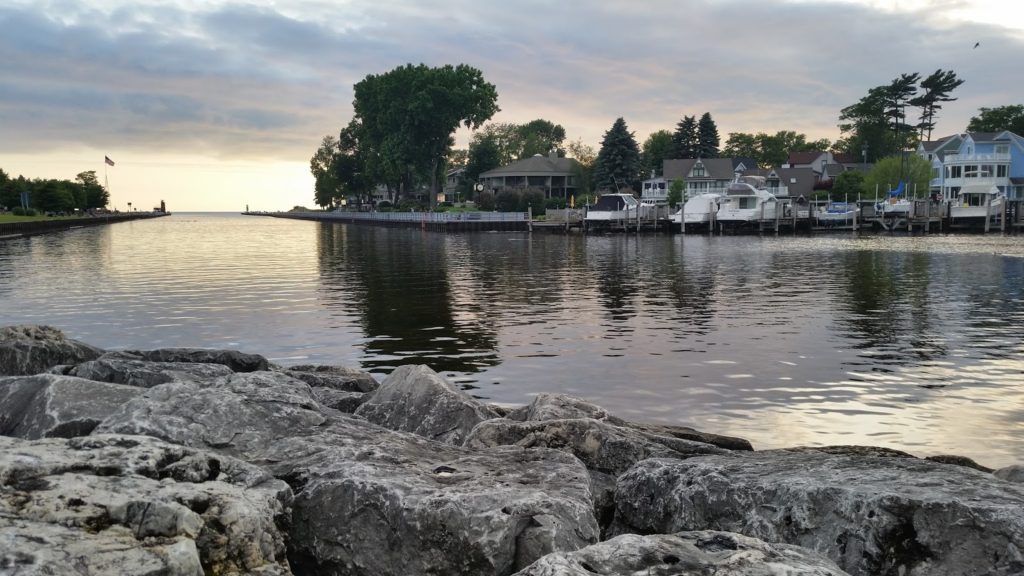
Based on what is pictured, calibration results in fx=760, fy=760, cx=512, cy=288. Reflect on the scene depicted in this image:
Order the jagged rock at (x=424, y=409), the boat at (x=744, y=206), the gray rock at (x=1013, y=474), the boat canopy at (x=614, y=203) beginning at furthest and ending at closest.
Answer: the boat canopy at (x=614, y=203)
the boat at (x=744, y=206)
the jagged rock at (x=424, y=409)
the gray rock at (x=1013, y=474)

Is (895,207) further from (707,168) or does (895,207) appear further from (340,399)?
(340,399)

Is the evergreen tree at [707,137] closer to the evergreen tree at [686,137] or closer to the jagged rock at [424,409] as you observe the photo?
the evergreen tree at [686,137]

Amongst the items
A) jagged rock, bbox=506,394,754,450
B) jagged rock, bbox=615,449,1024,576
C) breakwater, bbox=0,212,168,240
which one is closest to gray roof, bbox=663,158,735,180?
breakwater, bbox=0,212,168,240

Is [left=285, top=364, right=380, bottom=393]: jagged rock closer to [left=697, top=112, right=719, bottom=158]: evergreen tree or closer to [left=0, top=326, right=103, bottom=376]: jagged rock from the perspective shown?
[left=0, top=326, right=103, bottom=376]: jagged rock

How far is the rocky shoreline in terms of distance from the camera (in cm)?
340

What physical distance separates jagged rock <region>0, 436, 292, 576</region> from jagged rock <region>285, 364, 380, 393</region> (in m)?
5.34

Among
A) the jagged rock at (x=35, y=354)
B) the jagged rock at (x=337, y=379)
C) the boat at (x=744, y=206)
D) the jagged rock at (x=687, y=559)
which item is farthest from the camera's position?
the boat at (x=744, y=206)

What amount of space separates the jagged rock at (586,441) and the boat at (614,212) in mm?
65835

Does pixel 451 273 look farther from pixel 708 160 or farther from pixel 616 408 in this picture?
pixel 708 160

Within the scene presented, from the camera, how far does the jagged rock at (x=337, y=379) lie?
1004cm

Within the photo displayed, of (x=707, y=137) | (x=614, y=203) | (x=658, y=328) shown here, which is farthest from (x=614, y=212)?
(x=658, y=328)

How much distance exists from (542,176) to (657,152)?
76.6ft

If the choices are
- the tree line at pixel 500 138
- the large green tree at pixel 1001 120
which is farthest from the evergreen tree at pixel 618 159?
the large green tree at pixel 1001 120

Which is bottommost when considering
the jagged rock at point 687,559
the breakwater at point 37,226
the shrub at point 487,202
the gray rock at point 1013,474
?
the gray rock at point 1013,474
